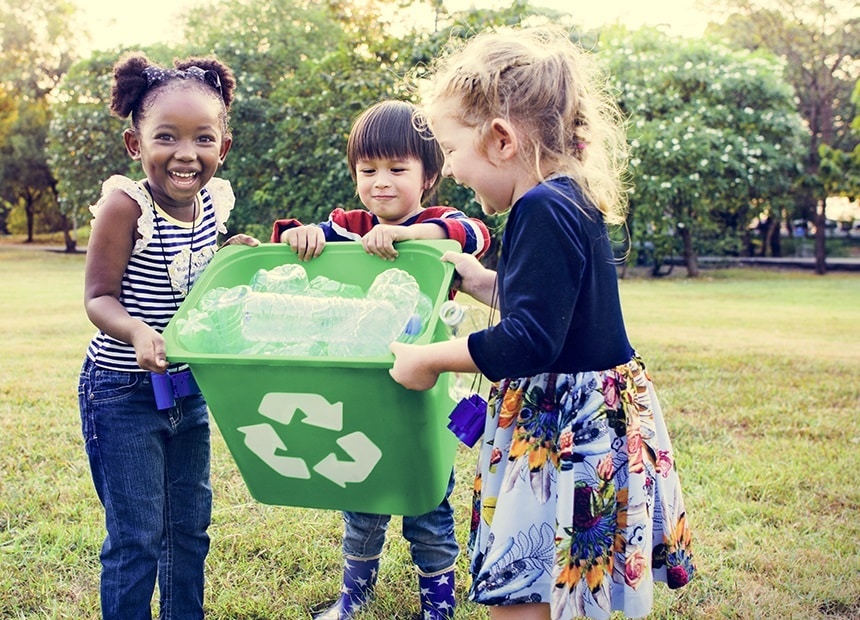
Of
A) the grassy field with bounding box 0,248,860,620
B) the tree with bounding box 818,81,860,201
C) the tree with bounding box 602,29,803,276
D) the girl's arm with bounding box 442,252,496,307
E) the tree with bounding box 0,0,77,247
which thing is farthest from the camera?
the tree with bounding box 0,0,77,247

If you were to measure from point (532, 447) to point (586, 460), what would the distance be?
0.33 ft


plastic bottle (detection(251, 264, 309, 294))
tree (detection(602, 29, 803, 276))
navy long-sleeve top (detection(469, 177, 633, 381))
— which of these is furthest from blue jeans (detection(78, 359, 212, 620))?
tree (detection(602, 29, 803, 276))

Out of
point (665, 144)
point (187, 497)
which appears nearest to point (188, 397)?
point (187, 497)

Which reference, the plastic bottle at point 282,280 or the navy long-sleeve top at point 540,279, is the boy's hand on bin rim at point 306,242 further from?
the navy long-sleeve top at point 540,279

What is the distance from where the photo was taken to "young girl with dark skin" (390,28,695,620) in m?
1.45

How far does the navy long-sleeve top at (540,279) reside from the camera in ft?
4.51

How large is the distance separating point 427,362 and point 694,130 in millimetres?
14014

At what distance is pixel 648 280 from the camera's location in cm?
1573

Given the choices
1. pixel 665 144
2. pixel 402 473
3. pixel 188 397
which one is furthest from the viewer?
pixel 665 144

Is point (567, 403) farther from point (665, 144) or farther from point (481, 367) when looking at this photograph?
point (665, 144)

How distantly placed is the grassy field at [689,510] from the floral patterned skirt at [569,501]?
67cm

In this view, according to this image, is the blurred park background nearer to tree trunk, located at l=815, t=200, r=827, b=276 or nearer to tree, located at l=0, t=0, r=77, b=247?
tree trunk, located at l=815, t=200, r=827, b=276

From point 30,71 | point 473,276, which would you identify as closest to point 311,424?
point 473,276

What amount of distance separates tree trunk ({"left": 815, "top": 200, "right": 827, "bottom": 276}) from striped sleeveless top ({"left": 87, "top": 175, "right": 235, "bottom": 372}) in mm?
18398
